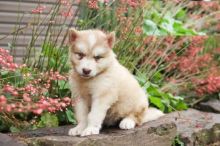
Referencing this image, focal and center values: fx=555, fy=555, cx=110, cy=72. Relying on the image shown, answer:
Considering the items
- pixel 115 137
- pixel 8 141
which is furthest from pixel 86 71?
pixel 8 141

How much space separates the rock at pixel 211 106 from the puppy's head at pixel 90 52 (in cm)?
293

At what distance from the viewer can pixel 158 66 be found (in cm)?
730

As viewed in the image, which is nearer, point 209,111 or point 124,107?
point 124,107

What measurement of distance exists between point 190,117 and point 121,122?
1652 mm

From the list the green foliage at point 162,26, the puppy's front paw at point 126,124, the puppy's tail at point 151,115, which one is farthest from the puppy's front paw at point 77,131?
the green foliage at point 162,26

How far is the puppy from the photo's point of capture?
4500 mm

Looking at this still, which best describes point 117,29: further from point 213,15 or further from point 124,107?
point 213,15

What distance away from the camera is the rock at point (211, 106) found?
23.7 feet

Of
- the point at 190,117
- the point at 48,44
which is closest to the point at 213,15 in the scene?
the point at 190,117

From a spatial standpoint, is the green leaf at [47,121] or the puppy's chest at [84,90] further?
the green leaf at [47,121]

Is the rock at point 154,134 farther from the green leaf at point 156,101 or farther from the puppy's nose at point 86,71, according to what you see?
the puppy's nose at point 86,71

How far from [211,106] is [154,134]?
227 centimetres

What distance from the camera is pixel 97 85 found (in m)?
4.63

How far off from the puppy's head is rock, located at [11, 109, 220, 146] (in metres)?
0.56
